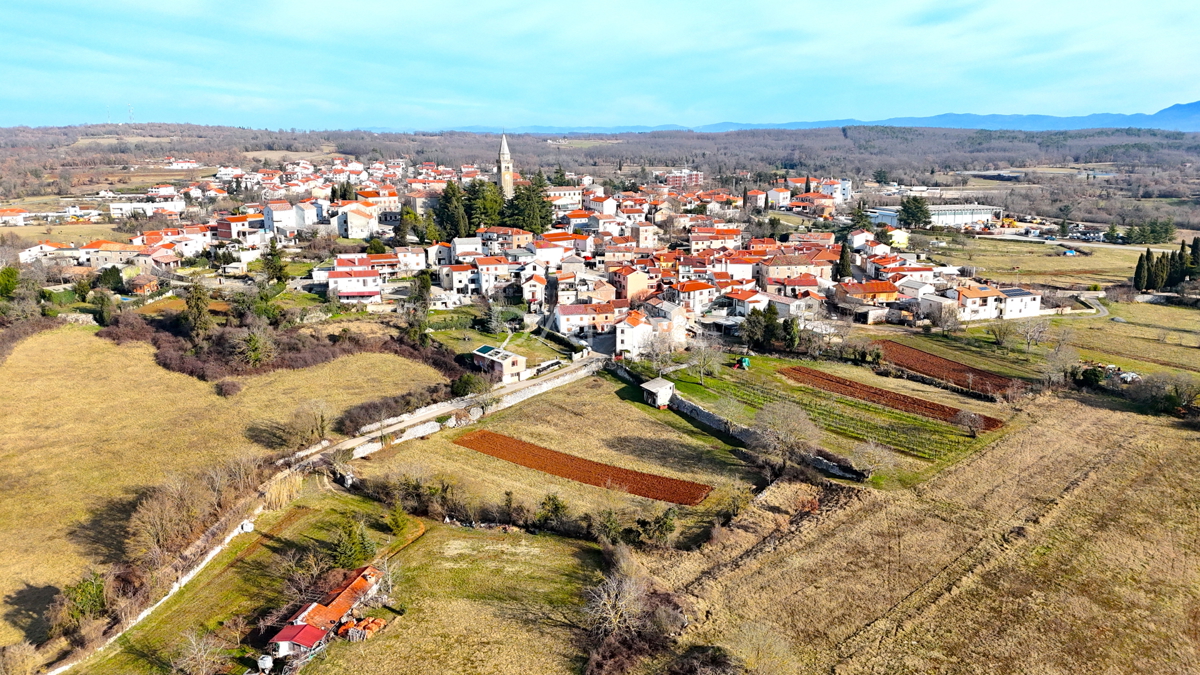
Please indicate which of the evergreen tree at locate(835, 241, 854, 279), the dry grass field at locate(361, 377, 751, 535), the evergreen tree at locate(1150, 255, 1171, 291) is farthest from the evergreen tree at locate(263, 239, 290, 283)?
the evergreen tree at locate(1150, 255, 1171, 291)

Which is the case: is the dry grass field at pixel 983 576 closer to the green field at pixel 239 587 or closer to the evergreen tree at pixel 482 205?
the green field at pixel 239 587

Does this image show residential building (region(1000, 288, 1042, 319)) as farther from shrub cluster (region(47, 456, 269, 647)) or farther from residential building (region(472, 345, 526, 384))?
shrub cluster (region(47, 456, 269, 647))

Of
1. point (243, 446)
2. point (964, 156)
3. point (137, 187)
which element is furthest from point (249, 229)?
point (964, 156)

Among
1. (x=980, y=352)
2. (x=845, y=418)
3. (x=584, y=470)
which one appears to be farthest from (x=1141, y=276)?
(x=584, y=470)

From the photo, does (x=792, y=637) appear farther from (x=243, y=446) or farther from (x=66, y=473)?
(x=66, y=473)

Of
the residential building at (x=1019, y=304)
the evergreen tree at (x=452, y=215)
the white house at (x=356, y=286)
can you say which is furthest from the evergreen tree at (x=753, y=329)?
the evergreen tree at (x=452, y=215)

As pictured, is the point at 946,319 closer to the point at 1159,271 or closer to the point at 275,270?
the point at 1159,271
